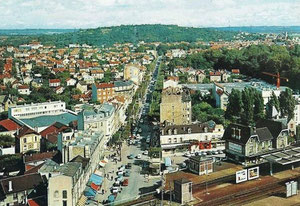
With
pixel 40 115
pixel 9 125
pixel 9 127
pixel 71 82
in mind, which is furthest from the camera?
pixel 71 82

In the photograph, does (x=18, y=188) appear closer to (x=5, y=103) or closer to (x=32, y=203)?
(x=32, y=203)

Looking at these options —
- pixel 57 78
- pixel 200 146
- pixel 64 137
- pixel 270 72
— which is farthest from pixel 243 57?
pixel 64 137

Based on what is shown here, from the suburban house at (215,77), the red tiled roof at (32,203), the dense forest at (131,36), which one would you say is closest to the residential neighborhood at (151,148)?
the red tiled roof at (32,203)

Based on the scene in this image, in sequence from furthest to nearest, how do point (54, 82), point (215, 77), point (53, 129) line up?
point (215, 77)
point (54, 82)
point (53, 129)

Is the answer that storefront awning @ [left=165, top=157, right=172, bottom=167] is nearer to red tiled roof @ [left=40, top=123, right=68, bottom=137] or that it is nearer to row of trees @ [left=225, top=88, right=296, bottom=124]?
red tiled roof @ [left=40, top=123, right=68, bottom=137]

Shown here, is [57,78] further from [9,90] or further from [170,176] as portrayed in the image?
[170,176]

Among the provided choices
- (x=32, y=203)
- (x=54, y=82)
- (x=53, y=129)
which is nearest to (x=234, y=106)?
(x=53, y=129)
